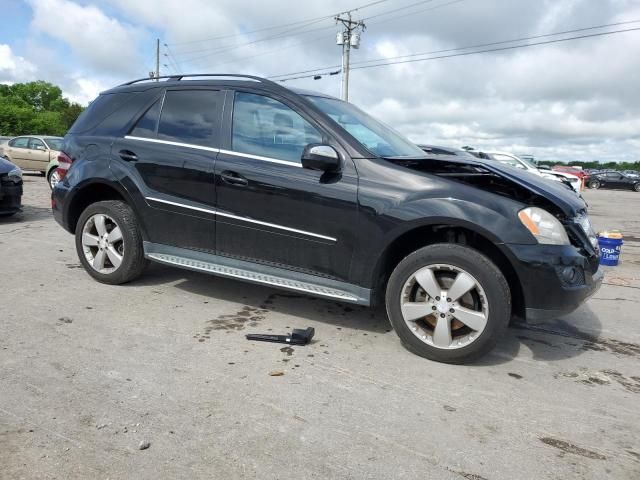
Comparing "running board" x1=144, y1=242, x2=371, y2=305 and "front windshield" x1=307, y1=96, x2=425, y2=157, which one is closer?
"running board" x1=144, y1=242, x2=371, y2=305

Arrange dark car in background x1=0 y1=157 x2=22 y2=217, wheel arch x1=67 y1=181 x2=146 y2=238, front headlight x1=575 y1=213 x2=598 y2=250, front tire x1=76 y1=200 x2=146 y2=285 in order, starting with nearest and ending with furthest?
front headlight x1=575 y1=213 x2=598 y2=250, front tire x1=76 y1=200 x2=146 y2=285, wheel arch x1=67 y1=181 x2=146 y2=238, dark car in background x1=0 y1=157 x2=22 y2=217

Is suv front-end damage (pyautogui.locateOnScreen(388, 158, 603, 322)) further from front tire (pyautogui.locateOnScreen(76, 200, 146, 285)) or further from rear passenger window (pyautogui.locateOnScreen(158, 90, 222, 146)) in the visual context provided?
front tire (pyautogui.locateOnScreen(76, 200, 146, 285))

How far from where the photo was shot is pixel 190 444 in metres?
2.43

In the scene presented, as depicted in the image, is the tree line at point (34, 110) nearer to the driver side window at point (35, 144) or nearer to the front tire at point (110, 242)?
the driver side window at point (35, 144)

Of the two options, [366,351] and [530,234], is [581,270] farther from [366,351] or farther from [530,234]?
[366,351]

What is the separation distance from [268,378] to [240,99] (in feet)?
7.36

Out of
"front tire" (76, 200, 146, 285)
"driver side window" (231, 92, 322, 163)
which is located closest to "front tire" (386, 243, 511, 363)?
"driver side window" (231, 92, 322, 163)

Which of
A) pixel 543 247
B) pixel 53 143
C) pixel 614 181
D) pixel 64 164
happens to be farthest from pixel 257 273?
pixel 614 181

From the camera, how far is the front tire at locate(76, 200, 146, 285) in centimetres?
466

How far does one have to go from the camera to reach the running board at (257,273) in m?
3.71

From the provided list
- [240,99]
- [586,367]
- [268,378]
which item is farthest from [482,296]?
[240,99]

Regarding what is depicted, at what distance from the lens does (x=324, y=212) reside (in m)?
3.69

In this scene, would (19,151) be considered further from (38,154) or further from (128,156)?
(128,156)

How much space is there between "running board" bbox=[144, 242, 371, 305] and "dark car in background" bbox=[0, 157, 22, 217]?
4896 millimetres
